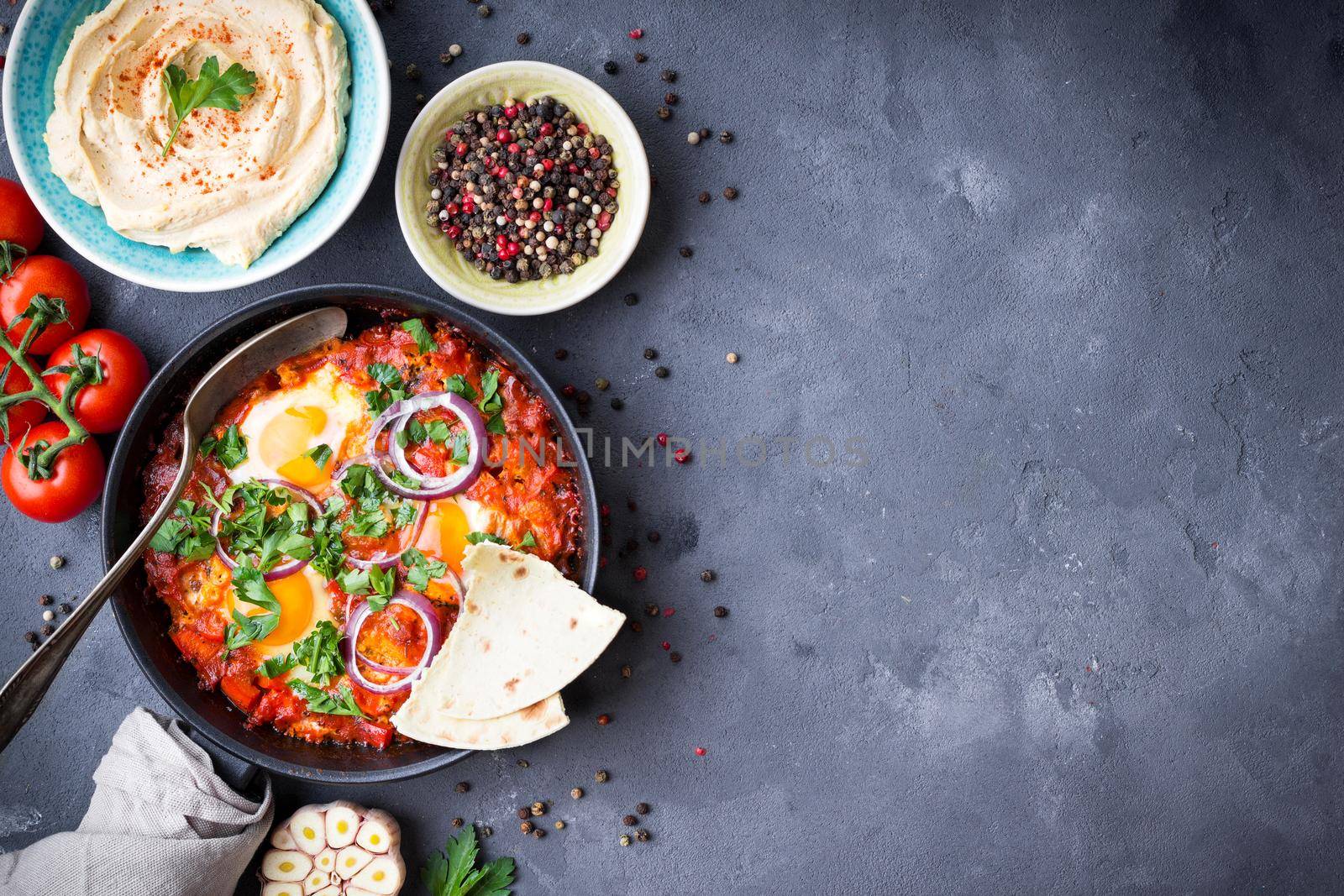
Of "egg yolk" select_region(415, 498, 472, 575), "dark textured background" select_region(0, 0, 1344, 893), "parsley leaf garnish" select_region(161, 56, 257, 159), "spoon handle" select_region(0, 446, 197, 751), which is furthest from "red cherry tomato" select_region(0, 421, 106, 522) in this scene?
"egg yolk" select_region(415, 498, 472, 575)

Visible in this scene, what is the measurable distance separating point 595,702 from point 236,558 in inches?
61.8

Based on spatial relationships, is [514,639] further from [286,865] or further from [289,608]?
[286,865]

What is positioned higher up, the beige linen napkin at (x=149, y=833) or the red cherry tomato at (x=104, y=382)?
the red cherry tomato at (x=104, y=382)

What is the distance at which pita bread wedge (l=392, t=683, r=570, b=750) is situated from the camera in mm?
3391

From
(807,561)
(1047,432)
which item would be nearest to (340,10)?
(807,561)

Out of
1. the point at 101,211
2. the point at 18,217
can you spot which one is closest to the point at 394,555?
the point at 101,211

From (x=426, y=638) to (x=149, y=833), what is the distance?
4.36ft

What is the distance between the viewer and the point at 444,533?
141 inches

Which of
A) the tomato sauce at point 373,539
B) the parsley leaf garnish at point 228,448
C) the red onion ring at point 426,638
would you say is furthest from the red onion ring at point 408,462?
the parsley leaf garnish at point 228,448

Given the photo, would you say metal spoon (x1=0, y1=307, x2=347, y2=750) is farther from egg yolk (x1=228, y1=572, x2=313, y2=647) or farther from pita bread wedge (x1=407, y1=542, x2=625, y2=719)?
pita bread wedge (x1=407, y1=542, x2=625, y2=719)

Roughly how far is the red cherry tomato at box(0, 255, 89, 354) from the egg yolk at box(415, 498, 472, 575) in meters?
1.64

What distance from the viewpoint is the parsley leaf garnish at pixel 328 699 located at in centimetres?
359

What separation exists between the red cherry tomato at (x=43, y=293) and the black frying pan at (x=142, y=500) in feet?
1.85

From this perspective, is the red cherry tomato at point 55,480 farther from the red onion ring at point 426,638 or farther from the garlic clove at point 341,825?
the garlic clove at point 341,825
